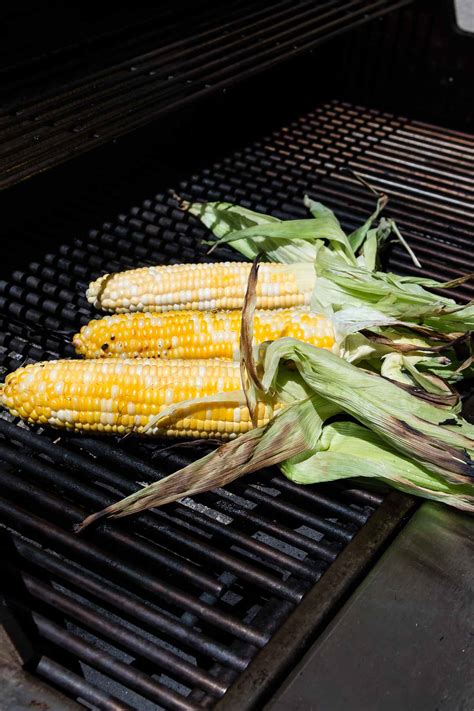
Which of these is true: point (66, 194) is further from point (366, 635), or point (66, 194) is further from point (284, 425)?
point (366, 635)

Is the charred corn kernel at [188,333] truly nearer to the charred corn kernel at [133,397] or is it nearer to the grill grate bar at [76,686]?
the charred corn kernel at [133,397]

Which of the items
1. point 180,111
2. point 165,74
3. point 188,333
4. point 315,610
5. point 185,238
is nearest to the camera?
point 315,610

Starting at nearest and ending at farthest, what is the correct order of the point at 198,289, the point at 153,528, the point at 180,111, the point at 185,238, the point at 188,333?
the point at 153,528, the point at 188,333, the point at 198,289, the point at 185,238, the point at 180,111

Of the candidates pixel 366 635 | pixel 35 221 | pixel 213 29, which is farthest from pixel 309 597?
pixel 213 29

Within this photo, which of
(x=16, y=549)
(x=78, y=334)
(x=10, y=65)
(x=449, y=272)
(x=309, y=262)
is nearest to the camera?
(x=16, y=549)

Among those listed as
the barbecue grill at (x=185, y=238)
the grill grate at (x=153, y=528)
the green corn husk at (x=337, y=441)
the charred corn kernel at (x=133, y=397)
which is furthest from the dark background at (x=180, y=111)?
the green corn husk at (x=337, y=441)

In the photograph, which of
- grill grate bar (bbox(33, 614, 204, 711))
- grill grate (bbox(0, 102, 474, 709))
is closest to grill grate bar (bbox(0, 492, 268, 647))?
grill grate (bbox(0, 102, 474, 709))

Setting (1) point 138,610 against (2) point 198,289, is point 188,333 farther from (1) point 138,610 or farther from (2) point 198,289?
(1) point 138,610

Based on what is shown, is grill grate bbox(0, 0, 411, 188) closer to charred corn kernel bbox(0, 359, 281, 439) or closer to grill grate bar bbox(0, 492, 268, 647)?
charred corn kernel bbox(0, 359, 281, 439)

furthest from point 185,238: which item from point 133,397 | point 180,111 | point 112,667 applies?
point 112,667
